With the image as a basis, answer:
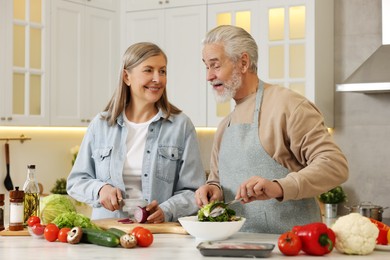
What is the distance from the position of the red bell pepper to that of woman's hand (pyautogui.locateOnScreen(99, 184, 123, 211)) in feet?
2.90

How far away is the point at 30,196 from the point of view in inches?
109

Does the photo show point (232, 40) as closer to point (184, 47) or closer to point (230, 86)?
point (230, 86)

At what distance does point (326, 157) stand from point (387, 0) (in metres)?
2.45

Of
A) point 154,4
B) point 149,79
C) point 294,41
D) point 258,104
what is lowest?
point 258,104

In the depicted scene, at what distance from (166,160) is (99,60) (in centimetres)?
249

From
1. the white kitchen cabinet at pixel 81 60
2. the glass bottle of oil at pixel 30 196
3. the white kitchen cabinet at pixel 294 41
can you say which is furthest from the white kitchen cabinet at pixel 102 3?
the glass bottle of oil at pixel 30 196

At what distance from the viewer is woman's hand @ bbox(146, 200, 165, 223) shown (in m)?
2.75

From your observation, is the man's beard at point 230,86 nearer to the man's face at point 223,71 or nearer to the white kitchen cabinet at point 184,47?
the man's face at point 223,71

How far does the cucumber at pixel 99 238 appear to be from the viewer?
2.32 m

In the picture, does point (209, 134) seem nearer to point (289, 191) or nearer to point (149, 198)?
point (149, 198)

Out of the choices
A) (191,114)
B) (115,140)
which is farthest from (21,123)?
(115,140)

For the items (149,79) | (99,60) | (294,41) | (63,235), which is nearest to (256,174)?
(149,79)

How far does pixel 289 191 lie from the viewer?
2.46 metres

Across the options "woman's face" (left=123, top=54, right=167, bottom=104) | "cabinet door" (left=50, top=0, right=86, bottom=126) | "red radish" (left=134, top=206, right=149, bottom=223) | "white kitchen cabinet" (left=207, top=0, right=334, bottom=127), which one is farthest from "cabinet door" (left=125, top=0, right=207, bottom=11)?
"red radish" (left=134, top=206, right=149, bottom=223)
